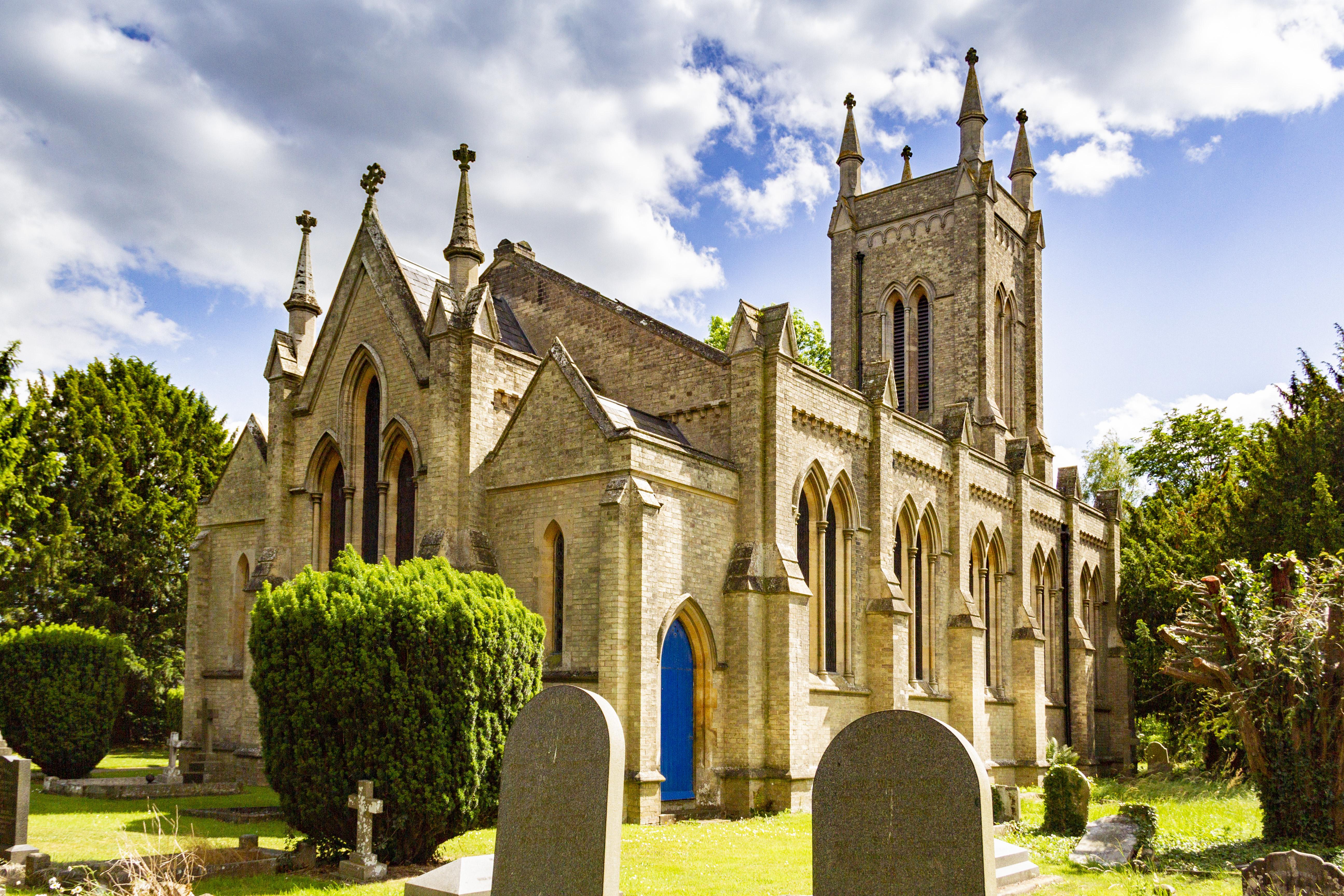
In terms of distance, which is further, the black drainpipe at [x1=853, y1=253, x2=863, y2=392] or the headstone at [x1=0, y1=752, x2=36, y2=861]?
the black drainpipe at [x1=853, y1=253, x2=863, y2=392]

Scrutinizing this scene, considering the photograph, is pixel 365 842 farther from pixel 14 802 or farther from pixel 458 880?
pixel 14 802

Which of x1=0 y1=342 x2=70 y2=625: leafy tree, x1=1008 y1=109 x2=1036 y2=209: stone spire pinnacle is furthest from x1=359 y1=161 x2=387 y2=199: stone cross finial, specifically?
x1=1008 y1=109 x2=1036 y2=209: stone spire pinnacle

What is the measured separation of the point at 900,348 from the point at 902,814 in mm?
27688

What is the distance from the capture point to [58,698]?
21.1 metres

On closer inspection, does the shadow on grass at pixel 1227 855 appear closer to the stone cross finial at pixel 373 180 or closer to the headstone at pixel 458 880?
the headstone at pixel 458 880

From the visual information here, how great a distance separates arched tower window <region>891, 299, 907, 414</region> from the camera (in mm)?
33312

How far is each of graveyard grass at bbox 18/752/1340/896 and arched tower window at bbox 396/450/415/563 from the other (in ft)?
17.7

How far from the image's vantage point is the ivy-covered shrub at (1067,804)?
16250 millimetres

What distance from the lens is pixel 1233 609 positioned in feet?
50.8

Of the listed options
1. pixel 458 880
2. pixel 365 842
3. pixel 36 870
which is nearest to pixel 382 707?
pixel 365 842

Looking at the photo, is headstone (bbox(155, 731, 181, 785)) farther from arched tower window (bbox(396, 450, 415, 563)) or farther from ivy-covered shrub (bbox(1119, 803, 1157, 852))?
ivy-covered shrub (bbox(1119, 803, 1157, 852))

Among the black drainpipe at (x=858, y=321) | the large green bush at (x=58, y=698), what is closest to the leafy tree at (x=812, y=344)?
the black drainpipe at (x=858, y=321)

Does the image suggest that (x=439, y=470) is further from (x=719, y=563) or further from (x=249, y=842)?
(x=249, y=842)

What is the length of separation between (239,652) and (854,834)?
2126cm
